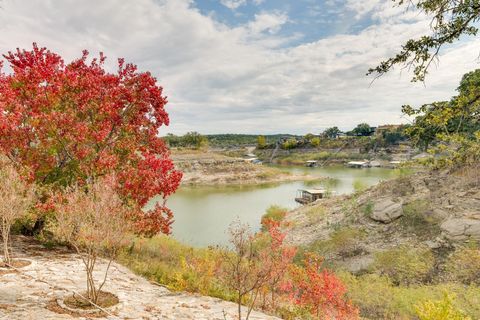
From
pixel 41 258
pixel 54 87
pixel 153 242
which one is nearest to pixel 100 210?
pixel 41 258

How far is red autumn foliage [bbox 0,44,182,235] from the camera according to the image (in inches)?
464

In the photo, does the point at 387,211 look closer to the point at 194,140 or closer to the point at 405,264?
the point at 405,264

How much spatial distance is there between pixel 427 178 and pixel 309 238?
Result: 33.0ft

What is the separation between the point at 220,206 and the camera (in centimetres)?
4516

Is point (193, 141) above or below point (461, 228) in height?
above

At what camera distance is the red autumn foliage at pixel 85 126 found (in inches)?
464

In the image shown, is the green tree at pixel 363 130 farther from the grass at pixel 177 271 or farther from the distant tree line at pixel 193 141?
the grass at pixel 177 271

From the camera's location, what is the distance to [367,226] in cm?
2367

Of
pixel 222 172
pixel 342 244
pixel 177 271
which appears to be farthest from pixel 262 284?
pixel 222 172

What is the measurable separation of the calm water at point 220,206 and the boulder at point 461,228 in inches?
595

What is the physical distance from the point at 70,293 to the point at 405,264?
1681cm

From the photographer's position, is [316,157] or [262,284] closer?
[262,284]

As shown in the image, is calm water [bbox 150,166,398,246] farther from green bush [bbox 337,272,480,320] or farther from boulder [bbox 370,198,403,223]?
green bush [bbox 337,272,480,320]

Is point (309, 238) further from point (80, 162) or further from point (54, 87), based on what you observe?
point (54, 87)
